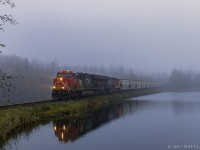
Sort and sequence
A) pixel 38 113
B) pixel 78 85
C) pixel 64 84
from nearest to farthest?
pixel 38 113 → pixel 64 84 → pixel 78 85

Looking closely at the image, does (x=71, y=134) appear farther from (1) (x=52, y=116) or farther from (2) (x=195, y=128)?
(2) (x=195, y=128)

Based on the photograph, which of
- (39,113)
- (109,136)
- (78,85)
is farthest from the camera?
(78,85)

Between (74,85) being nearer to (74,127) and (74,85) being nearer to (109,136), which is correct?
(74,127)

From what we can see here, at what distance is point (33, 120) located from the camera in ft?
119

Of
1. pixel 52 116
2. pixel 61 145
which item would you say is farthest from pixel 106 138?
pixel 52 116

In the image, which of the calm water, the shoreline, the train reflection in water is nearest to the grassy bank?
the shoreline

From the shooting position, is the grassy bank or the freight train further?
the freight train

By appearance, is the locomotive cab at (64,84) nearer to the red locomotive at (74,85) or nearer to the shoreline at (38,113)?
the red locomotive at (74,85)

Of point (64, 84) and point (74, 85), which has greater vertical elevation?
point (64, 84)

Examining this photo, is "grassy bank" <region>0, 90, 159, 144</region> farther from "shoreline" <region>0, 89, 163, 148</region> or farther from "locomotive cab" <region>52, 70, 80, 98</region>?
"locomotive cab" <region>52, 70, 80, 98</region>

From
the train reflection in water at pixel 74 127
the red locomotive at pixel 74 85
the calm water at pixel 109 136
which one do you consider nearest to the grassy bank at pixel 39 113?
the calm water at pixel 109 136

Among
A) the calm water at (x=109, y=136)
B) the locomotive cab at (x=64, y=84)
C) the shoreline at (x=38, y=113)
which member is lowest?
the calm water at (x=109, y=136)

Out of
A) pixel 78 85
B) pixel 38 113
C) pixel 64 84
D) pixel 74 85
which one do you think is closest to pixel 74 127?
pixel 38 113

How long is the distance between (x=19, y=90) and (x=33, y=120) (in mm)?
66567
